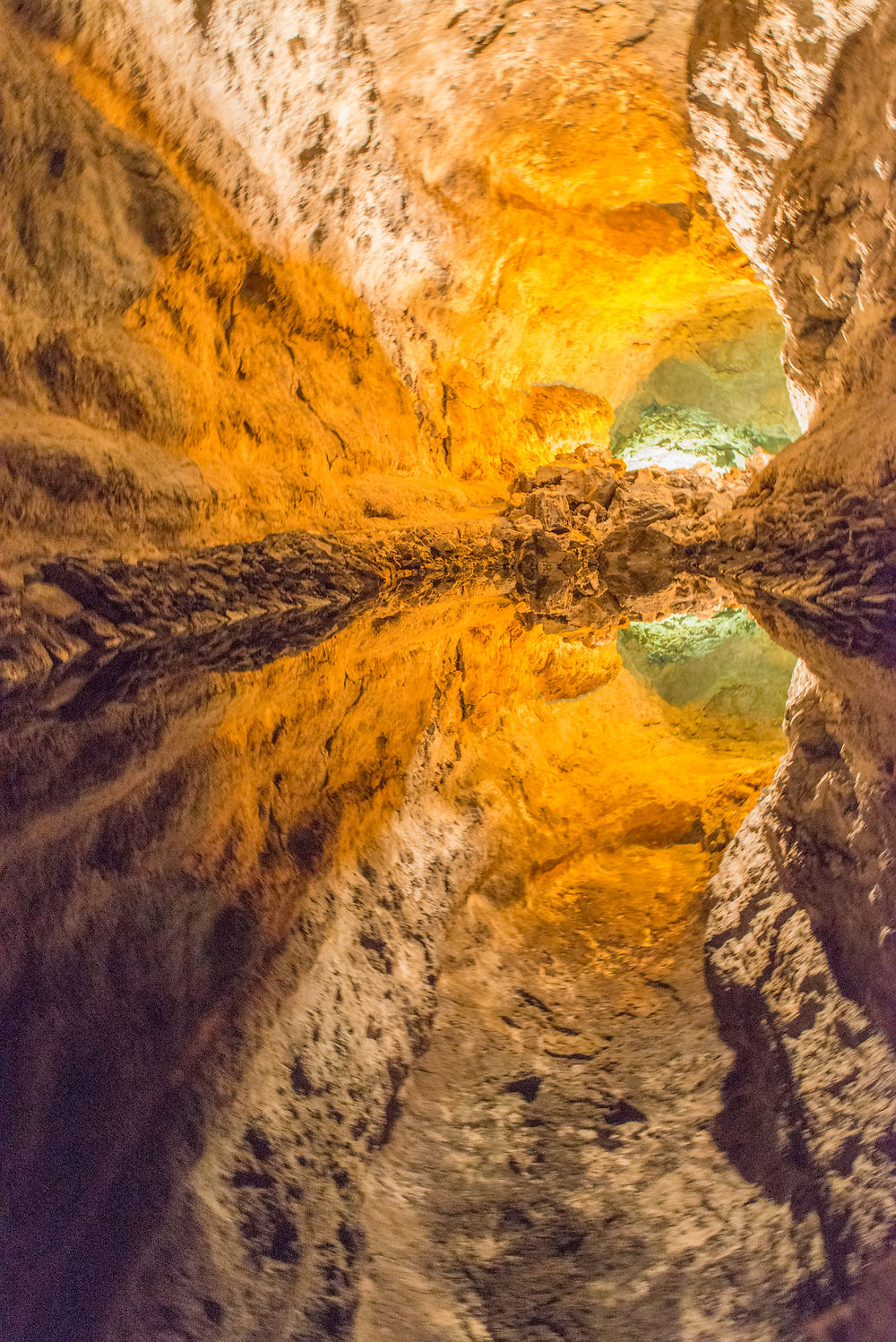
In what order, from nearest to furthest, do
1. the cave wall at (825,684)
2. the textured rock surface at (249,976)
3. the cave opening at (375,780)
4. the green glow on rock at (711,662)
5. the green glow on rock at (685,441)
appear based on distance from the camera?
the textured rock surface at (249,976) < the cave opening at (375,780) < the cave wall at (825,684) < the green glow on rock at (711,662) < the green glow on rock at (685,441)

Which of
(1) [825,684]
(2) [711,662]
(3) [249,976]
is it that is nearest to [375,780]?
(3) [249,976]

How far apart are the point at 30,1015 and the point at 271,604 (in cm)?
149

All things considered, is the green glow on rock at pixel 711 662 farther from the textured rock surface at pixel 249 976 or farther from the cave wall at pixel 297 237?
the textured rock surface at pixel 249 976

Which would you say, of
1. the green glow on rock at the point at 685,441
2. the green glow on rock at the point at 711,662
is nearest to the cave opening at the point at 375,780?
the green glow on rock at the point at 711,662

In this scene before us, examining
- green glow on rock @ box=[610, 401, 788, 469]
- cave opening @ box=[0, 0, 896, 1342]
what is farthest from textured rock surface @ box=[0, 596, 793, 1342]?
green glow on rock @ box=[610, 401, 788, 469]

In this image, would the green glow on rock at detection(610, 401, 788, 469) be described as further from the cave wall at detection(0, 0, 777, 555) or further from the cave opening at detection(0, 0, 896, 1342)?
the cave opening at detection(0, 0, 896, 1342)

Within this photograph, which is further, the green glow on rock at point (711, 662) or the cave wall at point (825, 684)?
the green glow on rock at point (711, 662)

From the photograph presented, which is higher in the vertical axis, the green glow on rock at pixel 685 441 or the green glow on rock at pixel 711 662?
the green glow on rock at pixel 685 441

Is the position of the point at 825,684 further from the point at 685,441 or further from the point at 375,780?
the point at 685,441

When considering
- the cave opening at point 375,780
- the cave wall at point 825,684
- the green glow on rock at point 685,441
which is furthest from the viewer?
the green glow on rock at point 685,441

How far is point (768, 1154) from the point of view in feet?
7.17

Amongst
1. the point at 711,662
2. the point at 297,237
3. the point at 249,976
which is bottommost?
the point at 711,662

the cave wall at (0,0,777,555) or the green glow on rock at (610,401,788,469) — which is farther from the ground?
the cave wall at (0,0,777,555)

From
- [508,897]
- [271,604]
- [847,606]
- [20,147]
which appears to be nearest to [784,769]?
[847,606]
